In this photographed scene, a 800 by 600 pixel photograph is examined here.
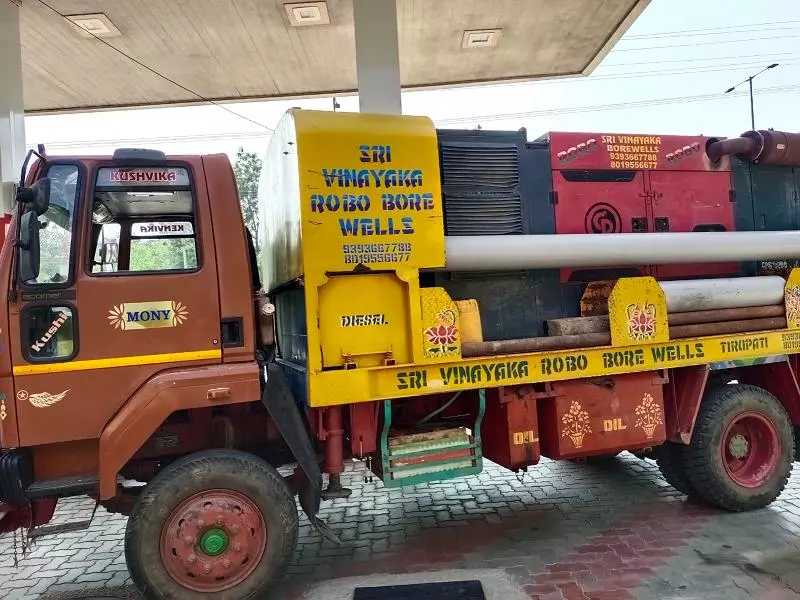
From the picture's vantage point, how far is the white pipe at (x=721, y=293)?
4.46 metres

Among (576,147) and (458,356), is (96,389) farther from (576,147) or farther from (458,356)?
(576,147)

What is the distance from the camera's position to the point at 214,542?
3.36 m

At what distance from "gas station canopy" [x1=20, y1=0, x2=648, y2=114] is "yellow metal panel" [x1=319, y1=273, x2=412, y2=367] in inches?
231

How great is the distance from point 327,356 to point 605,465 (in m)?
4.07

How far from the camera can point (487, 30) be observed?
357 inches

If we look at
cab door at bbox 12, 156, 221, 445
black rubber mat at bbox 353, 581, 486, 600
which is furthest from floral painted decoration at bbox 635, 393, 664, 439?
cab door at bbox 12, 156, 221, 445

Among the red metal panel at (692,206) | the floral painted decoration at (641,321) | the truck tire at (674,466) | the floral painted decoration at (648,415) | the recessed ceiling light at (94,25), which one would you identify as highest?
the recessed ceiling light at (94,25)

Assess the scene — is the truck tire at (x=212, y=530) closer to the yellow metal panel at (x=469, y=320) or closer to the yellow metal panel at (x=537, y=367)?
the yellow metal panel at (x=537, y=367)

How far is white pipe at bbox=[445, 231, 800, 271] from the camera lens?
395 centimetres

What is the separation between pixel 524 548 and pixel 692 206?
3211mm

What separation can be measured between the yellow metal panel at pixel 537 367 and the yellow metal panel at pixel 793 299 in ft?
0.31

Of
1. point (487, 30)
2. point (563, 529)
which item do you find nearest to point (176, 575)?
point (563, 529)

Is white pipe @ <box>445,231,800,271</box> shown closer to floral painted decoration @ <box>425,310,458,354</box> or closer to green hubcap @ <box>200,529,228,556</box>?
floral painted decoration @ <box>425,310,458,354</box>

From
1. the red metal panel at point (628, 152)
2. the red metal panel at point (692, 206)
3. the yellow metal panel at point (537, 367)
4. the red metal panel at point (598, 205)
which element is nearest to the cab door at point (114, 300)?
the yellow metal panel at point (537, 367)
